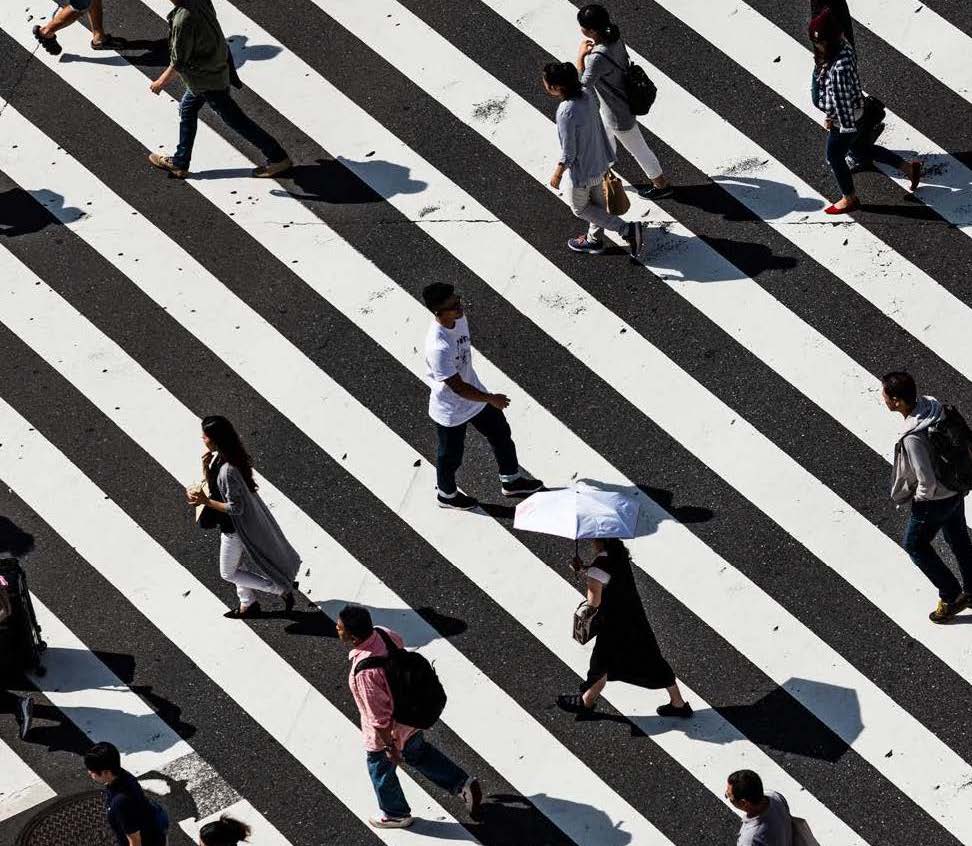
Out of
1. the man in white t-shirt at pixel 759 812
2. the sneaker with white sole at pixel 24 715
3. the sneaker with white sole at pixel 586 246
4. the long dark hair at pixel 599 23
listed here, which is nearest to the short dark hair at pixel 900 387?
the man in white t-shirt at pixel 759 812

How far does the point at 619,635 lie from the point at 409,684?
1.43 m

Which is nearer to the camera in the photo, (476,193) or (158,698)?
(158,698)

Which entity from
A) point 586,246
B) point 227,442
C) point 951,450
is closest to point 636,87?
point 586,246

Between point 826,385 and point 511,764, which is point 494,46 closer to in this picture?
point 826,385

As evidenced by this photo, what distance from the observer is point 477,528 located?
1320 centimetres

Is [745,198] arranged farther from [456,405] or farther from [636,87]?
[456,405]

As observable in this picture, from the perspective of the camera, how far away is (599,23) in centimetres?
1370

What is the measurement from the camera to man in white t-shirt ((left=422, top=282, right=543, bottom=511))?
12.3 m

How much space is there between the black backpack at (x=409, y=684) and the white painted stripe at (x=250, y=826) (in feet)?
4.56

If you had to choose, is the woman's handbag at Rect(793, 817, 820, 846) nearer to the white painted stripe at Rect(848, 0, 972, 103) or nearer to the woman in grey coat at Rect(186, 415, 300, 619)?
the woman in grey coat at Rect(186, 415, 300, 619)

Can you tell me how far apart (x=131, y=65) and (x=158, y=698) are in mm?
5638

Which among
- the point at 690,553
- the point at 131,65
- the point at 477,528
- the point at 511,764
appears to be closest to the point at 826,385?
the point at 690,553

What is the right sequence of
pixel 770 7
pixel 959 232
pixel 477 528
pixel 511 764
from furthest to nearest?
1. pixel 770 7
2. pixel 959 232
3. pixel 477 528
4. pixel 511 764

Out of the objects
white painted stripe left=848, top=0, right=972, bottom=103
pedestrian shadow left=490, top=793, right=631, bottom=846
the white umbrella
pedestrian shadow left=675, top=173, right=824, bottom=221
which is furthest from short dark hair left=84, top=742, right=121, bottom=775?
white painted stripe left=848, top=0, right=972, bottom=103
